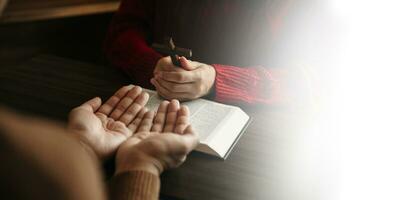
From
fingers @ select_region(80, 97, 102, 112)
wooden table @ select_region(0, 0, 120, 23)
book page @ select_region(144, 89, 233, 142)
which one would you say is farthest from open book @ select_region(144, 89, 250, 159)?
wooden table @ select_region(0, 0, 120, 23)

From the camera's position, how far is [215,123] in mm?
990

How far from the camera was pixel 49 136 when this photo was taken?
356mm

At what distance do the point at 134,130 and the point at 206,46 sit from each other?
58 centimetres

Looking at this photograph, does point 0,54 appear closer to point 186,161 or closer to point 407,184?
point 186,161

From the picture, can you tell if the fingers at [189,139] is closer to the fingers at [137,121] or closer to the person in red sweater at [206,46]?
the fingers at [137,121]

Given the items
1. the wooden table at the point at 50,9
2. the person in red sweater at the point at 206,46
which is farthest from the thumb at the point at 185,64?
the wooden table at the point at 50,9

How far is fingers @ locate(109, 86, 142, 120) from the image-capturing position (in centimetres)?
100

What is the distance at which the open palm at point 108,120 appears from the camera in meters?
0.85

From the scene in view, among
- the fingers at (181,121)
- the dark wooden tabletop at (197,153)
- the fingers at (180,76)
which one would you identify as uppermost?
the fingers at (180,76)

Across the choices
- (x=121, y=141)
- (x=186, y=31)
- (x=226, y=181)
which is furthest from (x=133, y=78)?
(x=226, y=181)

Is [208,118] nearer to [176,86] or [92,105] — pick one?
[176,86]

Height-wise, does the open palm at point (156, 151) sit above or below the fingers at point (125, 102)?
above

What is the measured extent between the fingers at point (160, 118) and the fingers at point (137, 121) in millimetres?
35

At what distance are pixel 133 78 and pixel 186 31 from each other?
285 mm
